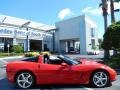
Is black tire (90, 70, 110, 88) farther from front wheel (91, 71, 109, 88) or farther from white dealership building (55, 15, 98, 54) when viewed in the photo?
white dealership building (55, 15, 98, 54)

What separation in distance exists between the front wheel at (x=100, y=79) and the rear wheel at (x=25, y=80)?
7.00 ft

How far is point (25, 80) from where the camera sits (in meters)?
9.50

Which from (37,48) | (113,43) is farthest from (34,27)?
(113,43)

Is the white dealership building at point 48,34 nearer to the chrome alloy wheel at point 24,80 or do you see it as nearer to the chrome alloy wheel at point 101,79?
the chrome alloy wheel at point 24,80

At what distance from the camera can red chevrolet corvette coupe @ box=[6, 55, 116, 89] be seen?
942cm

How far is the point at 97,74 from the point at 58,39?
62517mm

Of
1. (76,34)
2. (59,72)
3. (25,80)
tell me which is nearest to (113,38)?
(59,72)

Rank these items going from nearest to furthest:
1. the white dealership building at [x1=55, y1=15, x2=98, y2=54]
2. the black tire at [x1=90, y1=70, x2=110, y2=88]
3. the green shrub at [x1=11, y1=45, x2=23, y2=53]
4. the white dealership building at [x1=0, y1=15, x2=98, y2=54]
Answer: the black tire at [x1=90, y1=70, x2=110, y2=88]
the green shrub at [x1=11, y1=45, x2=23, y2=53]
the white dealership building at [x1=0, y1=15, x2=98, y2=54]
the white dealership building at [x1=55, y1=15, x2=98, y2=54]

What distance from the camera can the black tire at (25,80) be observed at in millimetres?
9492

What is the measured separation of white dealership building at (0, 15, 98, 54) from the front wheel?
44.5 m

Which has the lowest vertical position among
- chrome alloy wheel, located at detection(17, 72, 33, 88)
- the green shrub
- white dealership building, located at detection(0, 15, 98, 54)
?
chrome alloy wheel, located at detection(17, 72, 33, 88)

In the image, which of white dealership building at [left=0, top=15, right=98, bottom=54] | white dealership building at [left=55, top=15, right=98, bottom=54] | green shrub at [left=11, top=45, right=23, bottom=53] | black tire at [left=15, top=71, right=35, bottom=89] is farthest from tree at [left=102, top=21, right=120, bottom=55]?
white dealership building at [left=55, top=15, right=98, bottom=54]

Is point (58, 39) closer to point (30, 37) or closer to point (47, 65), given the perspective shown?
point (30, 37)

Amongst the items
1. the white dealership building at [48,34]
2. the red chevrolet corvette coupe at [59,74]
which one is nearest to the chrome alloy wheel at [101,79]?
the red chevrolet corvette coupe at [59,74]
